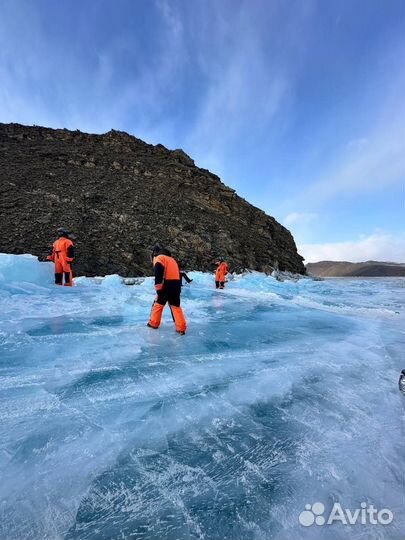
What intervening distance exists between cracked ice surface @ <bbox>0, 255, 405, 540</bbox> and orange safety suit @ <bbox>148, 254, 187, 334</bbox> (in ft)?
1.79

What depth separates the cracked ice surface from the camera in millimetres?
1306

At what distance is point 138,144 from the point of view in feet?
96.1

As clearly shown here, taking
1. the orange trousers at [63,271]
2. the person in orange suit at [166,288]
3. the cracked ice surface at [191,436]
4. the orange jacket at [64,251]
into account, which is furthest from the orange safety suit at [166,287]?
the orange trousers at [63,271]

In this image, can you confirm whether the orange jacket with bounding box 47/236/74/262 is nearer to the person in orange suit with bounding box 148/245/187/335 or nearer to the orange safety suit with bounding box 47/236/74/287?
the orange safety suit with bounding box 47/236/74/287

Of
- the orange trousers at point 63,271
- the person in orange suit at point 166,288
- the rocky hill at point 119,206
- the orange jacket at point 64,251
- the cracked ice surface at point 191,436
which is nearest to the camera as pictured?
the cracked ice surface at point 191,436

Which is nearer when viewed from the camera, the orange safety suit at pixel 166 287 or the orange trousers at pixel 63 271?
the orange safety suit at pixel 166 287

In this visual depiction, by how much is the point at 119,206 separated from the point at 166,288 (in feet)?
58.2

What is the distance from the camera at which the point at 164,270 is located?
14.3 ft

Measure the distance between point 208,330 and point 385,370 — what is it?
238cm

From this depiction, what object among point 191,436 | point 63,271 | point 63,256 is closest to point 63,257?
point 63,256

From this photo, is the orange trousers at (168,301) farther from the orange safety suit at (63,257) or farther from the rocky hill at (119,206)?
the rocky hill at (119,206)

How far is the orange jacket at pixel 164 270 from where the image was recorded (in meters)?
4.29

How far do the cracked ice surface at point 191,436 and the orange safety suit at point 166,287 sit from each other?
545 mm

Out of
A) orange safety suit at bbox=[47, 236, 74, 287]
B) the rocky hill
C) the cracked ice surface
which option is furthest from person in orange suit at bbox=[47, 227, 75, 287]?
the rocky hill
